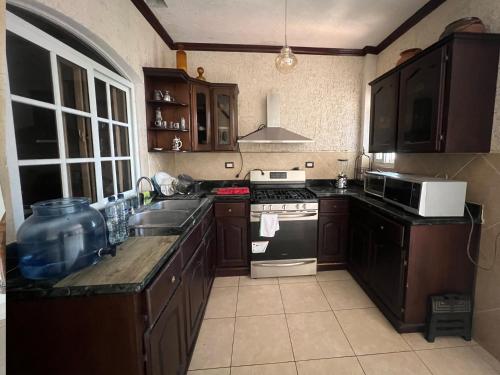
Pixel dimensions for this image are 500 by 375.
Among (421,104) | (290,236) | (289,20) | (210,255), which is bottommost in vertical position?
(210,255)

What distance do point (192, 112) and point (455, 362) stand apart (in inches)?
114

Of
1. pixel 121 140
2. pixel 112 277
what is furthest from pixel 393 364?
pixel 121 140

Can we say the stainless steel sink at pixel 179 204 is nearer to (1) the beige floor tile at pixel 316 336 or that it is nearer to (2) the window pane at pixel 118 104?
(2) the window pane at pixel 118 104

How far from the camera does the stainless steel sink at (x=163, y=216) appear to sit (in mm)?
1304

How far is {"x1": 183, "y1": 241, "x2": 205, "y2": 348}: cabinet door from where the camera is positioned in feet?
4.59

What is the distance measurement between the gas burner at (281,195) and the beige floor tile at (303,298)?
2.88 feet

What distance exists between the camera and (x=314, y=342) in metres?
1.62

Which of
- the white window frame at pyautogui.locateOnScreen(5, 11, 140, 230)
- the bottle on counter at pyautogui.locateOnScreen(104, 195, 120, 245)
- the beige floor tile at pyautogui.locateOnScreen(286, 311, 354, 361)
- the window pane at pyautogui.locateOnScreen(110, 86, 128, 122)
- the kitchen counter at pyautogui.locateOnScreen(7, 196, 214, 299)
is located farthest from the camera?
the window pane at pyautogui.locateOnScreen(110, 86, 128, 122)

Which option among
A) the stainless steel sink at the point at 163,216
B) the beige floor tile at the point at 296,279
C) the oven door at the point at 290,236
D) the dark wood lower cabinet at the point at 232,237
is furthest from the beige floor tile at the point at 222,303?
the stainless steel sink at the point at 163,216

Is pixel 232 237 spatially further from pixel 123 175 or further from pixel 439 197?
pixel 439 197

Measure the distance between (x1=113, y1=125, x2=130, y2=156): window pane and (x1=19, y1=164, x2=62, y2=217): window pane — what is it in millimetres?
675

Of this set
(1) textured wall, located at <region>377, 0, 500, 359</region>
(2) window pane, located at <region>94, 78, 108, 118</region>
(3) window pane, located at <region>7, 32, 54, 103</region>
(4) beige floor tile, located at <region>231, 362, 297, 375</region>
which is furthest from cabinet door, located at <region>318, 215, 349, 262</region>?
(3) window pane, located at <region>7, 32, 54, 103</region>

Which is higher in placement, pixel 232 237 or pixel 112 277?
pixel 112 277

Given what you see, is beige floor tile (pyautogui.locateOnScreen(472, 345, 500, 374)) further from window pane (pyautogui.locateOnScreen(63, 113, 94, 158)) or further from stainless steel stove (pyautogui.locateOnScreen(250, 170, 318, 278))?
window pane (pyautogui.locateOnScreen(63, 113, 94, 158))
